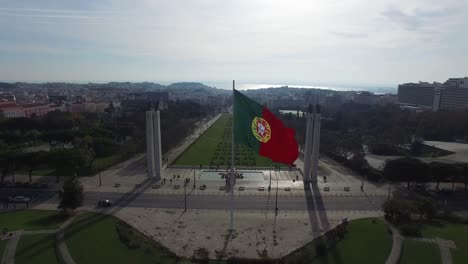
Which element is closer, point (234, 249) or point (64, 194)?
point (234, 249)

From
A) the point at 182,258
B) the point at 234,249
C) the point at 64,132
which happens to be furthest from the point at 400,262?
the point at 64,132

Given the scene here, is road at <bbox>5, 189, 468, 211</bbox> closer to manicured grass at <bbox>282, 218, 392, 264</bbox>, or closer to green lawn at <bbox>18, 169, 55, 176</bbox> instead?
green lawn at <bbox>18, 169, 55, 176</bbox>

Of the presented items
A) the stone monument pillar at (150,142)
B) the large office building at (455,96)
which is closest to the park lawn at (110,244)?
the stone monument pillar at (150,142)

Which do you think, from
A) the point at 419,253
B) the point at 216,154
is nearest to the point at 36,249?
the point at 419,253

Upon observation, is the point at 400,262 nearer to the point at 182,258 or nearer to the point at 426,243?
the point at 426,243

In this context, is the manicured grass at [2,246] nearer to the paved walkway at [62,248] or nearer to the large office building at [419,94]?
the paved walkway at [62,248]

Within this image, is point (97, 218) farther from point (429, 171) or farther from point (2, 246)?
point (429, 171)
